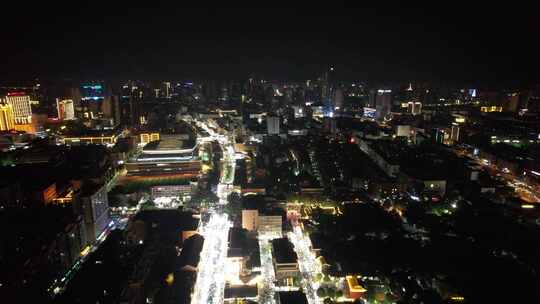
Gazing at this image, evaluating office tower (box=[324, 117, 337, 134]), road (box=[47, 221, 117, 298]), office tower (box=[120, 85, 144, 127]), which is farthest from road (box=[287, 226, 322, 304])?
office tower (box=[120, 85, 144, 127])

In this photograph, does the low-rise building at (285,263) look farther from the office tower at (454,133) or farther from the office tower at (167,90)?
the office tower at (167,90)

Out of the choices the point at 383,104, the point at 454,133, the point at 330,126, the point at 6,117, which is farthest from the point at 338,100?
the point at 6,117

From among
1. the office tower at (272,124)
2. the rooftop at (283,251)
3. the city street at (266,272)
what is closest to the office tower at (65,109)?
the office tower at (272,124)

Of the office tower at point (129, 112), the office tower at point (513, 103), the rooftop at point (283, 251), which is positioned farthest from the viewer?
the office tower at point (513, 103)

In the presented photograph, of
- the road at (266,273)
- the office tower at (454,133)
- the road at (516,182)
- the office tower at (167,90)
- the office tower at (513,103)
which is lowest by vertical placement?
the road at (266,273)

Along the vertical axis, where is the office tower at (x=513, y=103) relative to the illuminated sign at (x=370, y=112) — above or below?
above

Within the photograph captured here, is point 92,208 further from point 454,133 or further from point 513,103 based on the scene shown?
point 513,103

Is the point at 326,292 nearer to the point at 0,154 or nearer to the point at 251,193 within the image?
the point at 251,193
